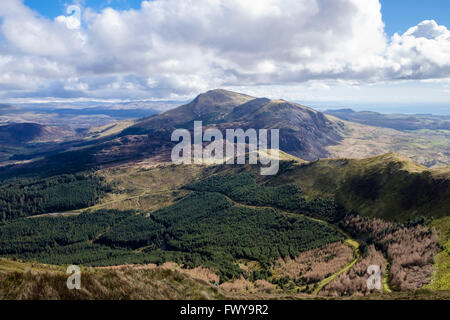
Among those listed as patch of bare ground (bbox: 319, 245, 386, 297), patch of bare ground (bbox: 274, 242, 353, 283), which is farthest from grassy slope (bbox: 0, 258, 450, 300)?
patch of bare ground (bbox: 274, 242, 353, 283)

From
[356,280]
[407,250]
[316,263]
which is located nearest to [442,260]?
[407,250]

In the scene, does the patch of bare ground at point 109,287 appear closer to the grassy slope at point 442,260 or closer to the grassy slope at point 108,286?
the grassy slope at point 108,286

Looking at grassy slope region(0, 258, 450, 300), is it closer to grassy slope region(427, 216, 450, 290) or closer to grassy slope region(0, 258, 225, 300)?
grassy slope region(0, 258, 225, 300)

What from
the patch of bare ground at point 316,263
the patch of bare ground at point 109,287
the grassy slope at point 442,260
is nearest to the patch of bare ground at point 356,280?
the patch of bare ground at point 316,263

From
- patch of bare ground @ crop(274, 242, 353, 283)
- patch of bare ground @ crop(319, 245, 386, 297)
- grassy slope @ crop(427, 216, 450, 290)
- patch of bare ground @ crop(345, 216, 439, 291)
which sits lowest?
patch of bare ground @ crop(274, 242, 353, 283)
